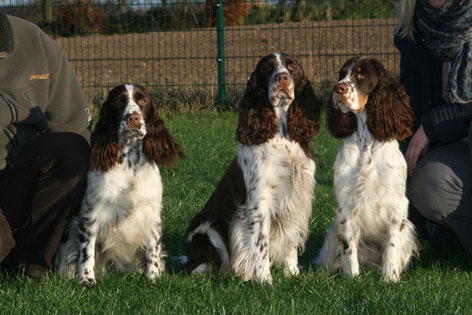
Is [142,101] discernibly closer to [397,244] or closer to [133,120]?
[133,120]

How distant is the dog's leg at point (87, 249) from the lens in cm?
406

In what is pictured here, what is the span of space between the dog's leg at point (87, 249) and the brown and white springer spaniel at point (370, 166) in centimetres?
138

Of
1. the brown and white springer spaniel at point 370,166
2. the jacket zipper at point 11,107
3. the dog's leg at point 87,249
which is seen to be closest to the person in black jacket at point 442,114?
the brown and white springer spaniel at point 370,166

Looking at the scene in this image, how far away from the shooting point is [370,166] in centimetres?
405

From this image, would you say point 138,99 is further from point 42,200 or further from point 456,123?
point 456,123

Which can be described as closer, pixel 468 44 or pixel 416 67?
pixel 468 44

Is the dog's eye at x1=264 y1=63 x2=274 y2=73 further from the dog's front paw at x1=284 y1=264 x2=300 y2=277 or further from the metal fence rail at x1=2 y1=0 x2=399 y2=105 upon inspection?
the metal fence rail at x1=2 y1=0 x2=399 y2=105

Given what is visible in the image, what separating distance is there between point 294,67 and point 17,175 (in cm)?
172

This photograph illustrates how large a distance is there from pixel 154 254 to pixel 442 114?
6.19 feet

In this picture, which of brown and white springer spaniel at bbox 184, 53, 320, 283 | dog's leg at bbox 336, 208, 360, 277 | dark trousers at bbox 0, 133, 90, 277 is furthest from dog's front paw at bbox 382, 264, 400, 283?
dark trousers at bbox 0, 133, 90, 277

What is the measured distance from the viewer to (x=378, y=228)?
13.7ft

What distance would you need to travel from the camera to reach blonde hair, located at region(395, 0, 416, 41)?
4.51 metres

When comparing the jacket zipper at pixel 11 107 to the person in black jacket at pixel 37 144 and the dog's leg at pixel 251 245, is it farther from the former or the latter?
the dog's leg at pixel 251 245

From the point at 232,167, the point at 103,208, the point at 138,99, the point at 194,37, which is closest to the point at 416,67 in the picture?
the point at 232,167
